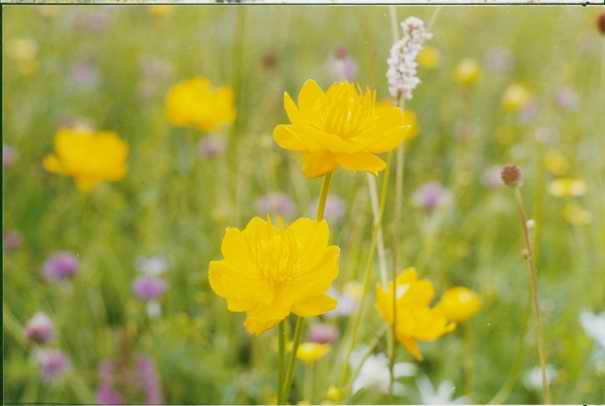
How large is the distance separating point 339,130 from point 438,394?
0.40 m

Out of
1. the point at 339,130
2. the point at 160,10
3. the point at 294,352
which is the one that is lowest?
the point at 294,352

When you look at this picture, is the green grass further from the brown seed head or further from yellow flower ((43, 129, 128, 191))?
the brown seed head

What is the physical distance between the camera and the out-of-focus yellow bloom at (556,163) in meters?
1.02

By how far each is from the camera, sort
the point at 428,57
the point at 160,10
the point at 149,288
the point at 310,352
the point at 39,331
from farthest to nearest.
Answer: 1. the point at 160,10
2. the point at 428,57
3. the point at 149,288
4. the point at 39,331
5. the point at 310,352

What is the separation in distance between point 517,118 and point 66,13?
681mm

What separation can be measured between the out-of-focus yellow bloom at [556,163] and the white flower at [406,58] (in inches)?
23.4

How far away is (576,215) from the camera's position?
95 centimetres

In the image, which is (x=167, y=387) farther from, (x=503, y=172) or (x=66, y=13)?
(x=66, y=13)

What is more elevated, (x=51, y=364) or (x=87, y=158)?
(x=87, y=158)

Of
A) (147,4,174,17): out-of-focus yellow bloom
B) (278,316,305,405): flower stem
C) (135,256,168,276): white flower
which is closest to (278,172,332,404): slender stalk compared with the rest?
(278,316,305,405): flower stem

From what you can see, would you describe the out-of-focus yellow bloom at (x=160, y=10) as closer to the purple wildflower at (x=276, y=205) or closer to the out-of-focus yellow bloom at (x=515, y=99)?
the purple wildflower at (x=276, y=205)

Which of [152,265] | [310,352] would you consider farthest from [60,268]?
[310,352]

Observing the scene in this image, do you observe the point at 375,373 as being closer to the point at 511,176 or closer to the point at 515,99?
the point at 511,176

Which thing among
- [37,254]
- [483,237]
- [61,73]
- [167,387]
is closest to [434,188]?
[483,237]
